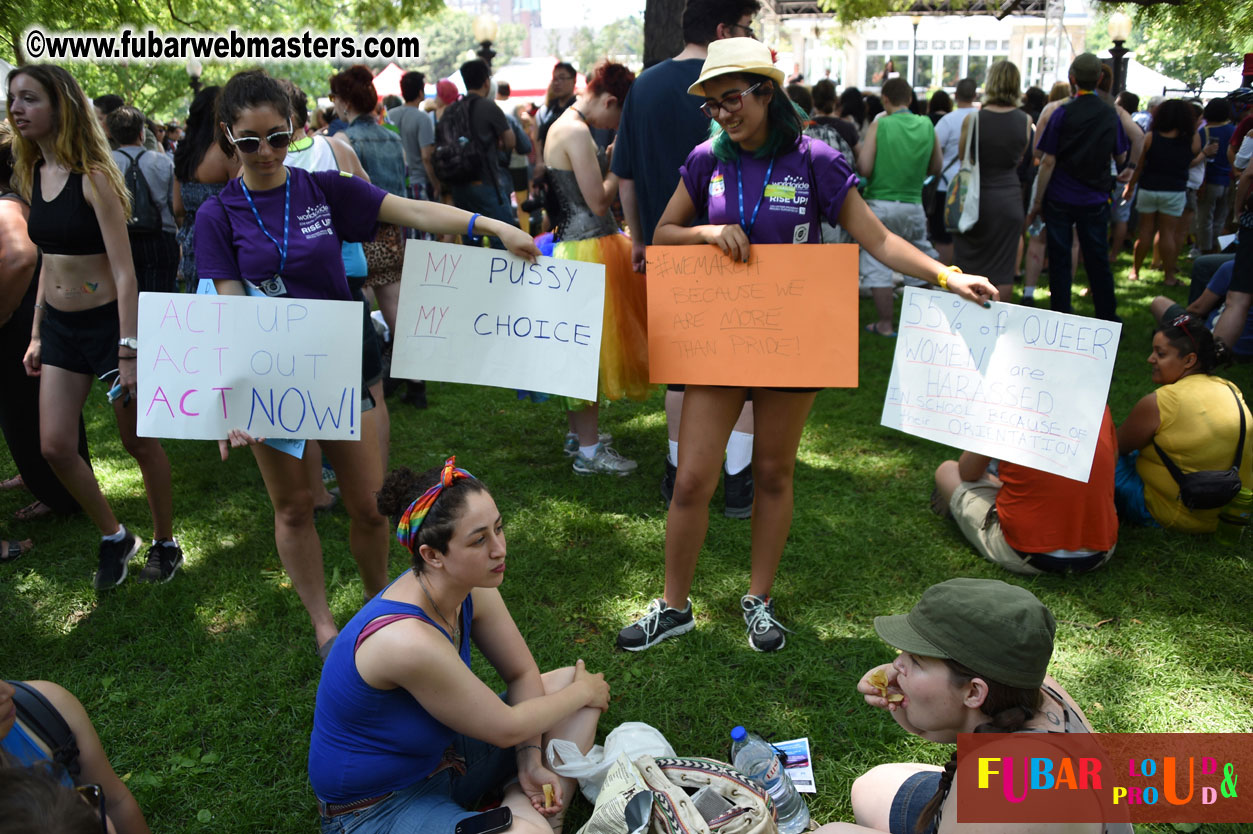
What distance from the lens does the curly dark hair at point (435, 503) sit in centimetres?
232

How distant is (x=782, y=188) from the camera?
2.96m

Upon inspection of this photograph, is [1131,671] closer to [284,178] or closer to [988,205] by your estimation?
[284,178]

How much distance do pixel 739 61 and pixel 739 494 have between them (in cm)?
228

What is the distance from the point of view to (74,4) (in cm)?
1059

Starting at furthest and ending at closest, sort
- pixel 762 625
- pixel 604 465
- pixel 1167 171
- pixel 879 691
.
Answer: pixel 1167 171 → pixel 604 465 → pixel 762 625 → pixel 879 691

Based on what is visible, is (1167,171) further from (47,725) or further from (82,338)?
(47,725)

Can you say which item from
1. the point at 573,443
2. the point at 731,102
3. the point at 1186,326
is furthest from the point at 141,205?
the point at 1186,326

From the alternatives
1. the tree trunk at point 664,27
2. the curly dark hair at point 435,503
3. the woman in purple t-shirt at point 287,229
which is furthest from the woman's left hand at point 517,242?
the tree trunk at point 664,27

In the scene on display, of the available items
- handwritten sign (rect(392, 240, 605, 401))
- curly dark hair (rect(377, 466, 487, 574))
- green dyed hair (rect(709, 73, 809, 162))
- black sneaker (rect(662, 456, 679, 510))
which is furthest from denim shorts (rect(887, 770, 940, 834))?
black sneaker (rect(662, 456, 679, 510))

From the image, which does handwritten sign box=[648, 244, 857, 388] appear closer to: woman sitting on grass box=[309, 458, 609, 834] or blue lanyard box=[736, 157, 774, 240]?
blue lanyard box=[736, 157, 774, 240]

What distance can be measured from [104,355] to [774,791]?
125 inches

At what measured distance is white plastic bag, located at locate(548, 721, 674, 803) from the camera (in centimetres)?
261

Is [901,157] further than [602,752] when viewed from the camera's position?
Yes

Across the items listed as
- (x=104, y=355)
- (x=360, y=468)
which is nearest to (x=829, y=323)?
(x=360, y=468)
